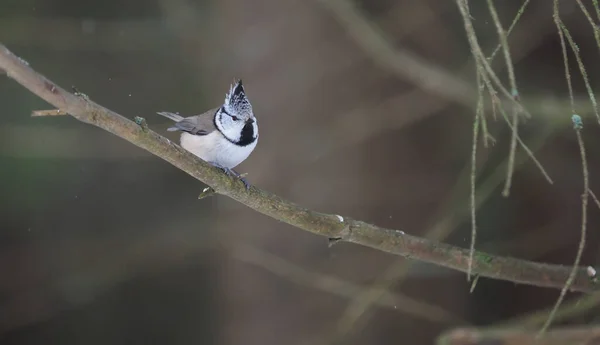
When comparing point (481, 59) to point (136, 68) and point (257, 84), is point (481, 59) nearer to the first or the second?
point (257, 84)

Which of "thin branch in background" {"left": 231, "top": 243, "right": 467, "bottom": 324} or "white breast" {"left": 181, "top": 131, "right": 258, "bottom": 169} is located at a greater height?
"white breast" {"left": 181, "top": 131, "right": 258, "bottom": 169}

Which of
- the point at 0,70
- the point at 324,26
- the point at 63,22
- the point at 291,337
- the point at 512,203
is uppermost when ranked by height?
the point at 63,22

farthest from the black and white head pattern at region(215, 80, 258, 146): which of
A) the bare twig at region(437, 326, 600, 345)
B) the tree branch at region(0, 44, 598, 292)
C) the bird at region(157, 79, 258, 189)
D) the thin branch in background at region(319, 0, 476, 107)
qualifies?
the bare twig at region(437, 326, 600, 345)

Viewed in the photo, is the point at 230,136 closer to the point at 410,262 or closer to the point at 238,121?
the point at 238,121

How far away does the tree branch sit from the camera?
182 centimetres

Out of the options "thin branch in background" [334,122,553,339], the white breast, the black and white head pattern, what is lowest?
"thin branch in background" [334,122,553,339]

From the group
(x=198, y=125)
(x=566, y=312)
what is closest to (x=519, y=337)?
(x=566, y=312)

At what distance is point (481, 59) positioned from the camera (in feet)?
5.79

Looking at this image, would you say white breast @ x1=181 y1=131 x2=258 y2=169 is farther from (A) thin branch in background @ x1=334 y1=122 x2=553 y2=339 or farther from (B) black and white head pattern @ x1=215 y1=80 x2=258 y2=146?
(A) thin branch in background @ x1=334 y1=122 x2=553 y2=339

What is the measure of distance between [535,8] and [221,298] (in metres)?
2.78

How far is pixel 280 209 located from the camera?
242cm

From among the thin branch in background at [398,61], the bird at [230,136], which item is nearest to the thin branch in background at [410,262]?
the thin branch in background at [398,61]

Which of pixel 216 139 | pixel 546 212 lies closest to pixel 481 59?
pixel 216 139

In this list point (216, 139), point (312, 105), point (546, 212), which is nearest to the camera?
point (216, 139)
